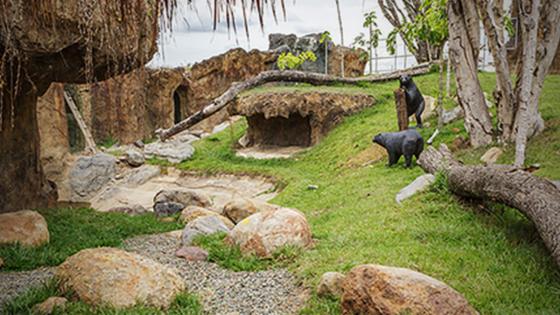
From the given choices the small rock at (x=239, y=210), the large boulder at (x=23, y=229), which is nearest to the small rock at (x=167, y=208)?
the small rock at (x=239, y=210)

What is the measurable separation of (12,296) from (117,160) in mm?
13020

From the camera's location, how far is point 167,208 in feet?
28.1

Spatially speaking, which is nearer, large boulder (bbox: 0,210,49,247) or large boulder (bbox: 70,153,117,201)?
large boulder (bbox: 0,210,49,247)

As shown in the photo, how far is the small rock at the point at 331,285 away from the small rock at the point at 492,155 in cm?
465

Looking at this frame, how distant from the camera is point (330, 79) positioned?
49.2 ft

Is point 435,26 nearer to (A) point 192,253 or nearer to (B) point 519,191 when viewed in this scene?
(B) point 519,191

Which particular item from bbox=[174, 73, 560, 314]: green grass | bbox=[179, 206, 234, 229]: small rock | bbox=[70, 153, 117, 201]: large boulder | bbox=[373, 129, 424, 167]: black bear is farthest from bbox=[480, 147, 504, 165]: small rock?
bbox=[70, 153, 117, 201]: large boulder

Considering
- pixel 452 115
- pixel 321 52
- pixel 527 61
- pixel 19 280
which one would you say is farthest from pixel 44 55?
pixel 321 52

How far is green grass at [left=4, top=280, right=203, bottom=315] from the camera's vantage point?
3.28 m

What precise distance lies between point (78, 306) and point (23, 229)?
254 cm

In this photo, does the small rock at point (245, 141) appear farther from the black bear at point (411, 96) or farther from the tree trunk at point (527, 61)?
the tree trunk at point (527, 61)

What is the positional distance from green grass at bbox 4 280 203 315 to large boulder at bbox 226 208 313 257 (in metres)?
1.35

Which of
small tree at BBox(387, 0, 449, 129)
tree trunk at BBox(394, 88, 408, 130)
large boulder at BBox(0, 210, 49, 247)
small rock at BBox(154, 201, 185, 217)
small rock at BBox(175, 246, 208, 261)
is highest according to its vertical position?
small tree at BBox(387, 0, 449, 129)

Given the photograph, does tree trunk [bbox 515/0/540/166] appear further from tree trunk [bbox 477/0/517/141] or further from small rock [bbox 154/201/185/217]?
small rock [bbox 154/201/185/217]
